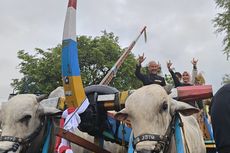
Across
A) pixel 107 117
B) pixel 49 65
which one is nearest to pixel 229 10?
pixel 49 65

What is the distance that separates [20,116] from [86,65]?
1088 inches

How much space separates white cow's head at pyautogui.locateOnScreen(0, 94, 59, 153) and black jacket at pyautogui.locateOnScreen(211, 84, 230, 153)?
275 cm

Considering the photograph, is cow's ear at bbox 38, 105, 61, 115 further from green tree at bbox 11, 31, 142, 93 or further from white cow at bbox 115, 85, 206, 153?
green tree at bbox 11, 31, 142, 93

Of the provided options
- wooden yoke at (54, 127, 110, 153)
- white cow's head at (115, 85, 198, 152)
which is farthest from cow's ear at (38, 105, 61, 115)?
white cow's head at (115, 85, 198, 152)

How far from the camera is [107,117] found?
6.22 metres

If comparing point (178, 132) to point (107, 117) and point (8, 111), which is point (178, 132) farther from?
point (8, 111)

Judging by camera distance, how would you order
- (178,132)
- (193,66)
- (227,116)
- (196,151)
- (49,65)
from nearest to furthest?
(227,116) → (178,132) → (196,151) → (193,66) → (49,65)

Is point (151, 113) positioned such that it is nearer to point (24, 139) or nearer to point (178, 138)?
point (178, 138)

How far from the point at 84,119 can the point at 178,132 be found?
1.47m

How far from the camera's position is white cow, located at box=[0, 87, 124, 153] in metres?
5.62

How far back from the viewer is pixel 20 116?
5.83m

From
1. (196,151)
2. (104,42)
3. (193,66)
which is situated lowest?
(196,151)

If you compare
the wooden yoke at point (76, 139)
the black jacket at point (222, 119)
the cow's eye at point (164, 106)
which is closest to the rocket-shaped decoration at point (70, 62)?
the wooden yoke at point (76, 139)

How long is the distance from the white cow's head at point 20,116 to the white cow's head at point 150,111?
147cm
